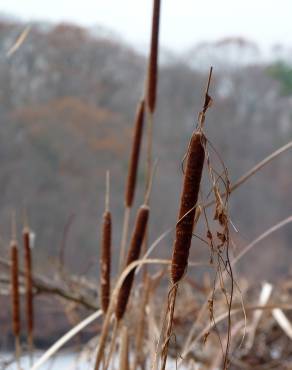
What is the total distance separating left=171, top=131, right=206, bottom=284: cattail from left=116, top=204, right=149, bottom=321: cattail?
0.12m

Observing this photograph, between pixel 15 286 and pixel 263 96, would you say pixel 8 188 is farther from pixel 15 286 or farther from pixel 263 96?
pixel 15 286

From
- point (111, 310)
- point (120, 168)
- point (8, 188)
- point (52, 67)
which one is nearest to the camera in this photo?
point (111, 310)

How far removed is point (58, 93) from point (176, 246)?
5.04 metres

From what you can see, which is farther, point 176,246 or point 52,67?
point 52,67

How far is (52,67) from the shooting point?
5.15 metres

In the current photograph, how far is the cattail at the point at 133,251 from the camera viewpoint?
1.05 feet

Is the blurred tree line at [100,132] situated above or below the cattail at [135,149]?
below

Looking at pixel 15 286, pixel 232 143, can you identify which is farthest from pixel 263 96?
pixel 15 286

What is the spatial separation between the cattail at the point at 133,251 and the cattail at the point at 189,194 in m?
0.12

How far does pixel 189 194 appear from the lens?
0.19 meters

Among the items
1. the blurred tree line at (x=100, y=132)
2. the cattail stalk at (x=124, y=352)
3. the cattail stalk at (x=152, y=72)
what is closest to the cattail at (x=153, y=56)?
the cattail stalk at (x=152, y=72)

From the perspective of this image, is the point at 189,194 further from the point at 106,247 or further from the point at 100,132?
the point at 100,132

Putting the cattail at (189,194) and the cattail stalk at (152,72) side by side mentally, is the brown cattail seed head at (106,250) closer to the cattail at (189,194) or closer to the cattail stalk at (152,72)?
the cattail stalk at (152,72)

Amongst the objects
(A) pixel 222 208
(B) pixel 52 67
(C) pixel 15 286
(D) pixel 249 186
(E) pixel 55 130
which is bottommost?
(D) pixel 249 186
